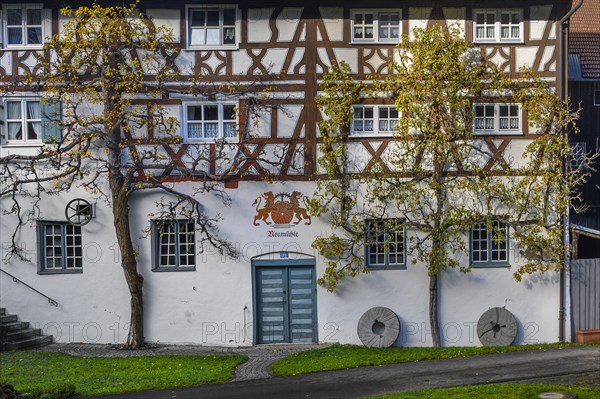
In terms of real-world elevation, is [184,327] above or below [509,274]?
below

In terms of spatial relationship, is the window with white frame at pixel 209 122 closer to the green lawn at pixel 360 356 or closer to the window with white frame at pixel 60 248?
the window with white frame at pixel 60 248

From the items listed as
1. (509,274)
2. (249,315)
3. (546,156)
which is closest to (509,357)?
(509,274)

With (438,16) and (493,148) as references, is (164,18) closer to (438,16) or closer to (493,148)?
(438,16)

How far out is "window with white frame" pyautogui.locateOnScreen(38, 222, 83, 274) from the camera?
1978 centimetres

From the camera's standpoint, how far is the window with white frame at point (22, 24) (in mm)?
19500

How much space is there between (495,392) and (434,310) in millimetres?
5939

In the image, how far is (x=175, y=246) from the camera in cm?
Answer: 1972

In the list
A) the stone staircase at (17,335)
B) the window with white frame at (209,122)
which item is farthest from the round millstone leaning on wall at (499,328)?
the stone staircase at (17,335)

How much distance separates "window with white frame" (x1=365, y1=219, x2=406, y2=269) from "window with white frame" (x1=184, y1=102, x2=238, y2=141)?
4.11 metres

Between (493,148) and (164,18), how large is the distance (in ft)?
27.9

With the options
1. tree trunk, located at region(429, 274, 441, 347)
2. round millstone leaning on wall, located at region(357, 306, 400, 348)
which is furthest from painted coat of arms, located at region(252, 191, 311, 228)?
tree trunk, located at region(429, 274, 441, 347)

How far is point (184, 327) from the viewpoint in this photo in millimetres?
Answer: 19516

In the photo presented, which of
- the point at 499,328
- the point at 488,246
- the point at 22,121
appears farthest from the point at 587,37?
the point at 22,121

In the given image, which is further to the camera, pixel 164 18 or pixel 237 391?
pixel 164 18
